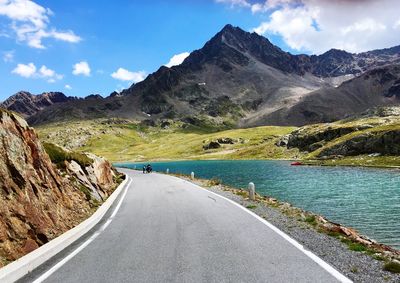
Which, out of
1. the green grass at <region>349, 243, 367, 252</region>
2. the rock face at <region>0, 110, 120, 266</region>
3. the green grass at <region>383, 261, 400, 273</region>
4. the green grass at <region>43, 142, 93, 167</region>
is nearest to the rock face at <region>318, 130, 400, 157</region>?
the green grass at <region>43, 142, 93, 167</region>

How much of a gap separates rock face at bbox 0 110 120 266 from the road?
1.62 m

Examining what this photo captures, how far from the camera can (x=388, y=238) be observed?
806 inches

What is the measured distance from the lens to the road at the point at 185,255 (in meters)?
9.88

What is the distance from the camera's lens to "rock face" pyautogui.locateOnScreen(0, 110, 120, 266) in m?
13.6

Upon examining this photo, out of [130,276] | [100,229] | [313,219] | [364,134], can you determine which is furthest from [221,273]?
[364,134]

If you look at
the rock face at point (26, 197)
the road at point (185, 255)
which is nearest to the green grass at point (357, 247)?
the road at point (185, 255)

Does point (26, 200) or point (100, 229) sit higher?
point (26, 200)

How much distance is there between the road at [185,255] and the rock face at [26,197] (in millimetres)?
1620

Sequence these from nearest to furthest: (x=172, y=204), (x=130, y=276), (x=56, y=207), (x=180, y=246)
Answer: (x=130, y=276) → (x=180, y=246) → (x=56, y=207) → (x=172, y=204)

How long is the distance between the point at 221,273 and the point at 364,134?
11527 centimetres

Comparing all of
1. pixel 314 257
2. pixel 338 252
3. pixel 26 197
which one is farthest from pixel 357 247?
pixel 26 197

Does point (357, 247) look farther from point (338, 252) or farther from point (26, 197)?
point (26, 197)

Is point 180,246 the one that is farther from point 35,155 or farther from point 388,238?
point 388,238

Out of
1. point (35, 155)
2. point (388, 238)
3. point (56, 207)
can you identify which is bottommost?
point (388, 238)
